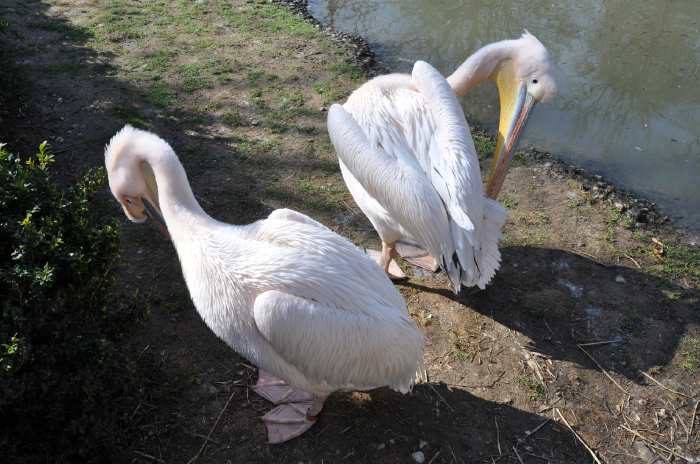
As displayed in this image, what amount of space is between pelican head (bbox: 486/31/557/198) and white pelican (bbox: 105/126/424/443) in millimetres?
1591

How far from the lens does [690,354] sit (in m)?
3.49

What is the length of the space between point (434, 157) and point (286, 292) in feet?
4.86

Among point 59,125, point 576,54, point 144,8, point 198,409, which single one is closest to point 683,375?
point 198,409

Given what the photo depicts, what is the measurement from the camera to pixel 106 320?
8.69 ft

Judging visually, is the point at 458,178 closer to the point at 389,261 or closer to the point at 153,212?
the point at 389,261

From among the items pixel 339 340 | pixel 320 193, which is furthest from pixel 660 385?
pixel 320 193

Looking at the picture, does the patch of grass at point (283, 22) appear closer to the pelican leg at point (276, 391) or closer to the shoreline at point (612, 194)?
the shoreline at point (612, 194)

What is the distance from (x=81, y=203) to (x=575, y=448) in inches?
117

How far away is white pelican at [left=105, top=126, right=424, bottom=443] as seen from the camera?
2.49m

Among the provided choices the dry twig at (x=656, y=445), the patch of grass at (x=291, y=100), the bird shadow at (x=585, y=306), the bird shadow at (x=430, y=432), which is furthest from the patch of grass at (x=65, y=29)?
the dry twig at (x=656, y=445)

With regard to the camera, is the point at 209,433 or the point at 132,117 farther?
the point at 132,117

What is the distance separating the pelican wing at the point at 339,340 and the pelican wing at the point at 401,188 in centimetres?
74

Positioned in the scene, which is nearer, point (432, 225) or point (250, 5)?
point (432, 225)

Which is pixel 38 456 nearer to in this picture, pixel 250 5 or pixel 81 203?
pixel 81 203
